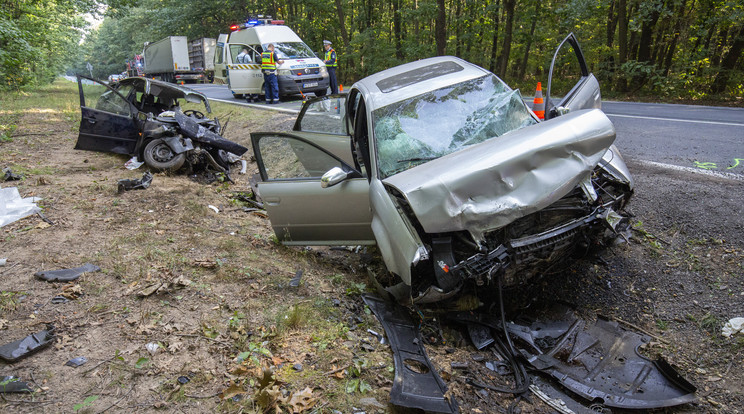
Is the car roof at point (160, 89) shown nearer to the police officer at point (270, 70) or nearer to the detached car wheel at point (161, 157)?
the detached car wheel at point (161, 157)

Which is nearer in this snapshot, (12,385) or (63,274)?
(12,385)

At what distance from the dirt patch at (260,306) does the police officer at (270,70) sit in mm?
8471

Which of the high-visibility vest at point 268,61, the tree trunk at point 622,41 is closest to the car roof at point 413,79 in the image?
the high-visibility vest at point 268,61

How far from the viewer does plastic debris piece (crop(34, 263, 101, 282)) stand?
3682 mm

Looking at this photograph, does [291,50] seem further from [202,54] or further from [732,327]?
[202,54]

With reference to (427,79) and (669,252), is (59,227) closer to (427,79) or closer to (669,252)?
(427,79)

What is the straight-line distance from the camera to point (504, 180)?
2854 mm

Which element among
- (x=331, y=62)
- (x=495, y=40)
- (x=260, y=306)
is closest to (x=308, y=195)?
(x=260, y=306)

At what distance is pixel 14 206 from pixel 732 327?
24.2 feet

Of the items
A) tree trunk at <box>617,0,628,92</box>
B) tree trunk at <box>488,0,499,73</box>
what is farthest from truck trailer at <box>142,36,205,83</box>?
tree trunk at <box>617,0,628,92</box>

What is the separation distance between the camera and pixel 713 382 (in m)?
2.68

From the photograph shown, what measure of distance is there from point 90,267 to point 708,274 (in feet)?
17.5

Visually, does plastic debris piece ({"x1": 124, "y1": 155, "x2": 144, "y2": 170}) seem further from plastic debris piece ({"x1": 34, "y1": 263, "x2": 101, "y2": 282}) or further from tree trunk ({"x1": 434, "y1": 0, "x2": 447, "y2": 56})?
tree trunk ({"x1": 434, "y1": 0, "x2": 447, "y2": 56})

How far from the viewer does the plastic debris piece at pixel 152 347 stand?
9.32 feet
